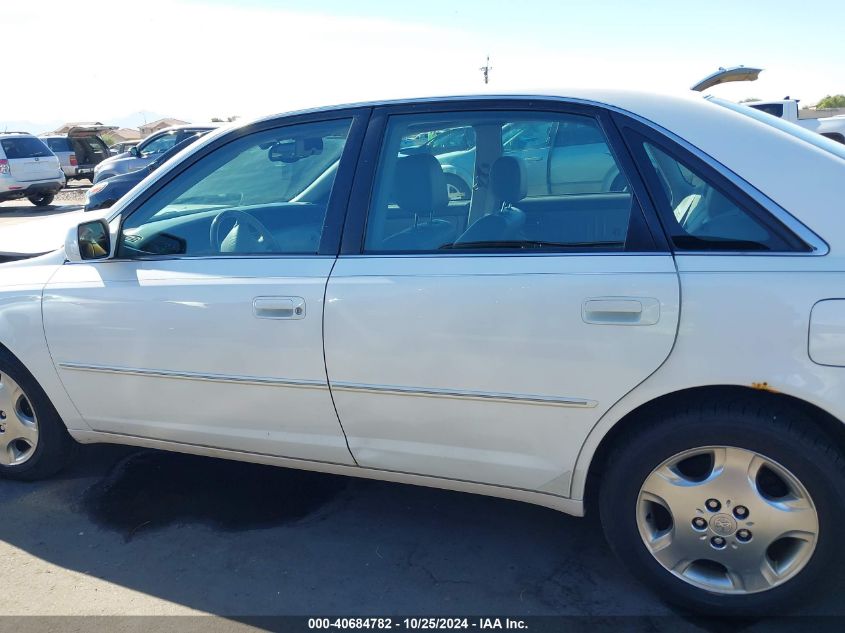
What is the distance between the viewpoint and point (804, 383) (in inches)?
80.3

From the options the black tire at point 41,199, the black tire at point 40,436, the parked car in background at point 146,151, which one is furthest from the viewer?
the black tire at point 41,199

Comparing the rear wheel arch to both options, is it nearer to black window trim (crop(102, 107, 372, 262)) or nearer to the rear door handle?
the rear door handle

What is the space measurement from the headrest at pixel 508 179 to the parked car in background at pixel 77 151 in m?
22.1

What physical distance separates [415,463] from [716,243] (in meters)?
1.26

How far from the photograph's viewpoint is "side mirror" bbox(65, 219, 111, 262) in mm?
2893

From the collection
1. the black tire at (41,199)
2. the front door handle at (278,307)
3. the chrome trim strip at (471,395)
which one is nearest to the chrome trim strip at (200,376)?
the chrome trim strip at (471,395)

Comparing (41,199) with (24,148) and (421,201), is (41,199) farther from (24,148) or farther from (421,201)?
(421,201)

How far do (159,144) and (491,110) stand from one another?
14.6m

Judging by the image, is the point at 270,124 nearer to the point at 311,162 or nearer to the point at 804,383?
the point at 311,162

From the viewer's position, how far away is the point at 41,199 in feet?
55.8

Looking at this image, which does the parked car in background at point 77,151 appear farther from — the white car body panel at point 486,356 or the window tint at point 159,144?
the white car body panel at point 486,356

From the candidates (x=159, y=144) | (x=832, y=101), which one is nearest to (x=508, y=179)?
(x=159, y=144)

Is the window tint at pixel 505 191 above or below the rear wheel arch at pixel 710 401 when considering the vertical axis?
above

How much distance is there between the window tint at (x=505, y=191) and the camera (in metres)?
2.38
